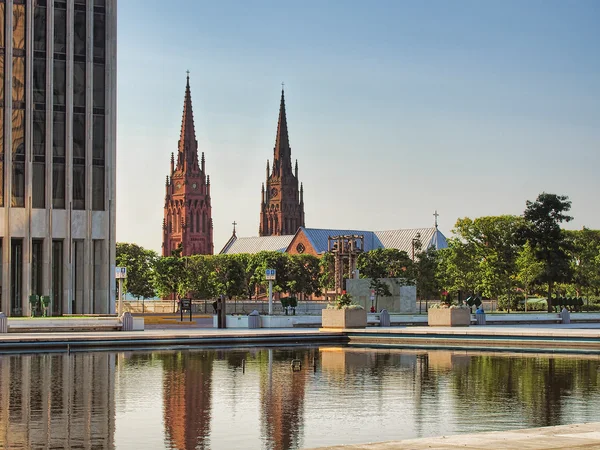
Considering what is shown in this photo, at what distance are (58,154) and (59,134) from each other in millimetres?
1193

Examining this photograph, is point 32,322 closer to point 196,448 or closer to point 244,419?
point 244,419

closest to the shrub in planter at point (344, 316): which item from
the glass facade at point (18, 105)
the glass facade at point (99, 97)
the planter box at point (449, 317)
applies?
the planter box at point (449, 317)

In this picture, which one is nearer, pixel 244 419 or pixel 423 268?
pixel 244 419

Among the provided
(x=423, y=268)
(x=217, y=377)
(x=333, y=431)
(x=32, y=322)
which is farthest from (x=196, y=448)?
(x=423, y=268)

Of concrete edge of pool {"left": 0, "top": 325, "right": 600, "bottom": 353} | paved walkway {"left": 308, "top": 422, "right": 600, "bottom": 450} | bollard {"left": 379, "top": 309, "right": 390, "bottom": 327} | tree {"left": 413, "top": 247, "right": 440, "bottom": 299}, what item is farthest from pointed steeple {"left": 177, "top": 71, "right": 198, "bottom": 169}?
paved walkway {"left": 308, "top": 422, "right": 600, "bottom": 450}

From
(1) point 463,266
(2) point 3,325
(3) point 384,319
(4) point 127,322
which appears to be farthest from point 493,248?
(2) point 3,325

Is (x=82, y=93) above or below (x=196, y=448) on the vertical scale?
above

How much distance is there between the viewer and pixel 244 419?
62.6 ft

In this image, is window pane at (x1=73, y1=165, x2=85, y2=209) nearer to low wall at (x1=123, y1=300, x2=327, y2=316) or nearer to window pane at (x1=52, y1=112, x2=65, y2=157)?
window pane at (x1=52, y1=112, x2=65, y2=157)

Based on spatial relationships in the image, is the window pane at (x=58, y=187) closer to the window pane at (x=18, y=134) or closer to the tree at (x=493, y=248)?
the window pane at (x=18, y=134)

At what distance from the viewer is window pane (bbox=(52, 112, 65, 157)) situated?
6331 cm

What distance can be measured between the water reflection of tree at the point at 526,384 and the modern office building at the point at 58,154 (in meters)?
35.0

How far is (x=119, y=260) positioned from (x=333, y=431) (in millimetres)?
105070

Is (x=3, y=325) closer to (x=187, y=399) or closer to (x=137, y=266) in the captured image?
(x=187, y=399)
